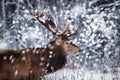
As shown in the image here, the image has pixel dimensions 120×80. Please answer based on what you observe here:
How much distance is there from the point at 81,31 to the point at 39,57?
39 centimetres

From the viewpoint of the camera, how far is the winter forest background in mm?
2420

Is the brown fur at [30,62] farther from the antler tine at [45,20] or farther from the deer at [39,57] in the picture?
the antler tine at [45,20]

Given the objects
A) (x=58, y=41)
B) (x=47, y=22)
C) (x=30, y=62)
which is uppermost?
(x=47, y=22)

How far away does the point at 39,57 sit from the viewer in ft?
8.01

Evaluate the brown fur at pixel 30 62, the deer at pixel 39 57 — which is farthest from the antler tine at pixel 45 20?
the brown fur at pixel 30 62

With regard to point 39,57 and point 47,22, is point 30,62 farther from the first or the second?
point 47,22

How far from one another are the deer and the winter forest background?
0.04 m

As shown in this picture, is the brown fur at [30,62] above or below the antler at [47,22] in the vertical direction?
below

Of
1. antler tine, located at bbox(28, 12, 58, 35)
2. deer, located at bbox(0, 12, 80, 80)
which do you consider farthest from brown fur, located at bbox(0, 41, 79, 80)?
antler tine, located at bbox(28, 12, 58, 35)

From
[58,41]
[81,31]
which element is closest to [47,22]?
[58,41]

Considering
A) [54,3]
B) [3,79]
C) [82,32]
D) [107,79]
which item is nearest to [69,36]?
[82,32]

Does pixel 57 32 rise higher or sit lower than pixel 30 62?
higher

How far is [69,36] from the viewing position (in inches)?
96.2

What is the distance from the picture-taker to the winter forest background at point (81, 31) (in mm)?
2420
